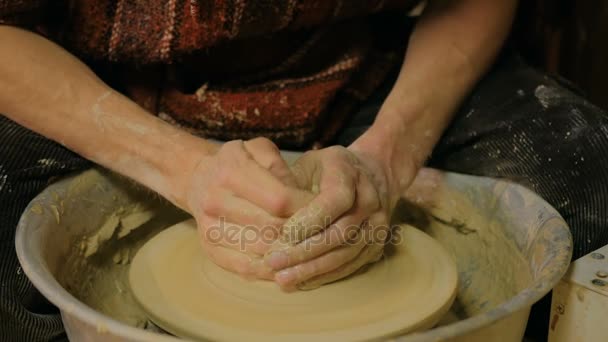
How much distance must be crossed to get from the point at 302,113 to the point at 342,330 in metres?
0.53

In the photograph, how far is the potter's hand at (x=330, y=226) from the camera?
2.95ft

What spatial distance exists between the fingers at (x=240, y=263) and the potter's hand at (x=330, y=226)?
0.08 ft

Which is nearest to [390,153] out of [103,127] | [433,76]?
[433,76]

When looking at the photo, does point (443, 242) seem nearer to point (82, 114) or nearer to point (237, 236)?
point (237, 236)

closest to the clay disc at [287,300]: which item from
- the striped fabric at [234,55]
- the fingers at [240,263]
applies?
the fingers at [240,263]

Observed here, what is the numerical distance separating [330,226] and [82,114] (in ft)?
1.51

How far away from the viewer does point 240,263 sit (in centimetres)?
95

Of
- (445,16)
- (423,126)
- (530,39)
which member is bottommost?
(530,39)

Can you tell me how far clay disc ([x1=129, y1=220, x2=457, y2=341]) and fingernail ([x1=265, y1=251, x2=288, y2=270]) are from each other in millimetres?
55

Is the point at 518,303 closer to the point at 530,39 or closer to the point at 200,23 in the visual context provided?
the point at 200,23

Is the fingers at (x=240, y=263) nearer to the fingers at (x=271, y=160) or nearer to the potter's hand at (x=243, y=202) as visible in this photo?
the potter's hand at (x=243, y=202)

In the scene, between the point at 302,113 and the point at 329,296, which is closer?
the point at 329,296

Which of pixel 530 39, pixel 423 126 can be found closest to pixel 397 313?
pixel 423 126

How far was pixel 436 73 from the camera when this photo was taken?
133 cm
